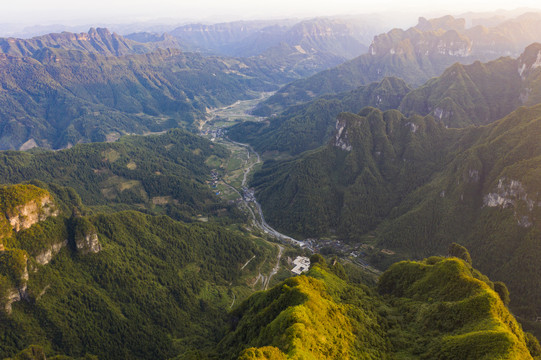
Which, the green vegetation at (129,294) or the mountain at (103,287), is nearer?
the mountain at (103,287)

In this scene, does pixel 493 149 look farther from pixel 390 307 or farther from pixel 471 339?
pixel 471 339

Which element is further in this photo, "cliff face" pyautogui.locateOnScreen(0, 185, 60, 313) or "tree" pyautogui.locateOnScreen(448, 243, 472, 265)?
"tree" pyautogui.locateOnScreen(448, 243, 472, 265)

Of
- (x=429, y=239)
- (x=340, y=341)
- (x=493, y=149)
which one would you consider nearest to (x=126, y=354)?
(x=340, y=341)

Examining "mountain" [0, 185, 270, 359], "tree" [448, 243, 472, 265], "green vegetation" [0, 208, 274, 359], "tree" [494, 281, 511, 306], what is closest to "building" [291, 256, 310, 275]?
"green vegetation" [0, 208, 274, 359]

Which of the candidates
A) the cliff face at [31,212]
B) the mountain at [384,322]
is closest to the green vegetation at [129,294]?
the cliff face at [31,212]

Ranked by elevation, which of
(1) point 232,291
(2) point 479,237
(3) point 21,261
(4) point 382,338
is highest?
(3) point 21,261

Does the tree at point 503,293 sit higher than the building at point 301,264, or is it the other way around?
the tree at point 503,293

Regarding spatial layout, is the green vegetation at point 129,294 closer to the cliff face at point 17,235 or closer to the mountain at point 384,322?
the cliff face at point 17,235

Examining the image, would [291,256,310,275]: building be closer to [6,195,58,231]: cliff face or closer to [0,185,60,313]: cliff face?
[0,185,60,313]: cliff face

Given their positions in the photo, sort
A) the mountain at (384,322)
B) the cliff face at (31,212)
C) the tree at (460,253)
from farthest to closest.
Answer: the tree at (460,253) < the cliff face at (31,212) < the mountain at (384,322)
